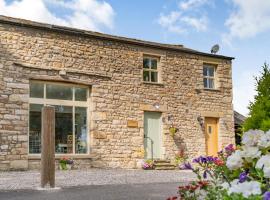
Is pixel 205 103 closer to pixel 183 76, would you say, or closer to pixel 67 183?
pixel 183 76

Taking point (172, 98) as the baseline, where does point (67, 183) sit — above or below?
below

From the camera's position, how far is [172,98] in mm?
17953

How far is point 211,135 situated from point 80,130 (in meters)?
6.19

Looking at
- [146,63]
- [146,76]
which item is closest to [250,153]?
[146,76]

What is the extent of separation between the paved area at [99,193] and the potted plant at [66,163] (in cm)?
596

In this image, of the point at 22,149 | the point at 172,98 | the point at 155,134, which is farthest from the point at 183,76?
the point at 22,149

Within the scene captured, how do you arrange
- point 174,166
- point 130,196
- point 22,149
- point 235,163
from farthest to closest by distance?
1. point 174,166
2. point 22,149
3. point 130,196
4. point 235,163

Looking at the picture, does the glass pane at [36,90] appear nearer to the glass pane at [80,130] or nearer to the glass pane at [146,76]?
the glass pane at [80,130]

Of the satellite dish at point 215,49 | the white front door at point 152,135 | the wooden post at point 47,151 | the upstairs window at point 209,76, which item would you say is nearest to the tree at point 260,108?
the wooden post at point 47,151

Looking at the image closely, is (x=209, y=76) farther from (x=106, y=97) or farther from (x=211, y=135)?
(x=106, y=97)

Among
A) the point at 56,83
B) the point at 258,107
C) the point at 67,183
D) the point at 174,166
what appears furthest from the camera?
the point at 174,166

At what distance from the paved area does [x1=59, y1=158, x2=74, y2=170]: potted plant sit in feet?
19.6

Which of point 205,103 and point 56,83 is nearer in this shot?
point 56,83

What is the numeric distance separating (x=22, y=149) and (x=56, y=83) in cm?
261
